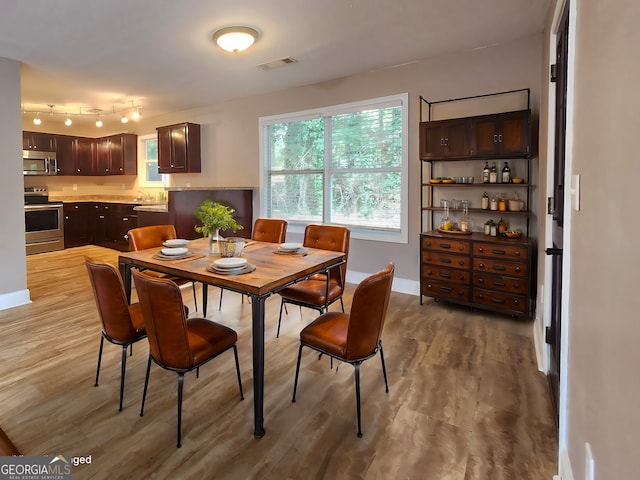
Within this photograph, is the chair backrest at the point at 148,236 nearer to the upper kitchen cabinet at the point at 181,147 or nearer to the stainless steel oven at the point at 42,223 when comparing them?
the upper kitchen cabinet at the point at 181,147

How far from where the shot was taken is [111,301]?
2057 millimetres

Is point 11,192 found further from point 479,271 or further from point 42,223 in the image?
point 479,271

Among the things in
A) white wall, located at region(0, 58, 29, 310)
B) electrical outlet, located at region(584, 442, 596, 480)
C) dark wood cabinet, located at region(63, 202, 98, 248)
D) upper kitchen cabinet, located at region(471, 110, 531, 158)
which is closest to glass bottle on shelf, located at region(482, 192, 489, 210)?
upper kitchen cabinet, located at region(471, 110, 531, 158)

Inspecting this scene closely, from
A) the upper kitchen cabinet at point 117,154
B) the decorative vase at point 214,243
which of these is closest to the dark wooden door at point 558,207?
the decorative vase at point 214,243

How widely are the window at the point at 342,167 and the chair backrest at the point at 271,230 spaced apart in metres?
1.46

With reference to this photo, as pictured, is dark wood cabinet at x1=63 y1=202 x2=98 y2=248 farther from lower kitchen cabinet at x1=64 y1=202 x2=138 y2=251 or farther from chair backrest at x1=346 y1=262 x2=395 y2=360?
chair backrest at x1=346 y1=262 x2=395 y2=360

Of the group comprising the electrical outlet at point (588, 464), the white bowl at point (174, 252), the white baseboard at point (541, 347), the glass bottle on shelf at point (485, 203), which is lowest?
the white baseboard at point (541, 347)

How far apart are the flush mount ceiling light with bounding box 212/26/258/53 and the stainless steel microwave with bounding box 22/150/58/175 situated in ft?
19.1

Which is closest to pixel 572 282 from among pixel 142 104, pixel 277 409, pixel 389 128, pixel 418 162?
pixel 277 409

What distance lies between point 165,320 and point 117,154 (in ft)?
23.8

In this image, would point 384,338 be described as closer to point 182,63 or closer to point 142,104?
point 182,63

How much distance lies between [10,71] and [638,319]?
538 centimetres

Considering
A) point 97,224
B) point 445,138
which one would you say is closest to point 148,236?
point 445,138

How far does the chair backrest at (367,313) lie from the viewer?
1.78m
